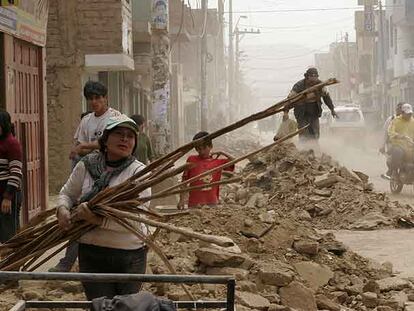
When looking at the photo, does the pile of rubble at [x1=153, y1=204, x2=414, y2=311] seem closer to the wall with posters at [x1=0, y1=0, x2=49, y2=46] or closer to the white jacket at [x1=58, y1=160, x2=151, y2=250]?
the white jacket at [x1=58, y1=160, x2=151, y2=250]

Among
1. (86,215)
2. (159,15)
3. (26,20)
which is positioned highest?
(159,15)

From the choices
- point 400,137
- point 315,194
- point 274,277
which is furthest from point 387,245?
point 400,137

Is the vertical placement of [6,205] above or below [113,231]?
below

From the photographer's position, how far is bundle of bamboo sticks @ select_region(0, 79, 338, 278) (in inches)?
165

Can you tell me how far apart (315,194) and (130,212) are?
30.5 feet

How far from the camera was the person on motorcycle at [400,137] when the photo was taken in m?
16.3

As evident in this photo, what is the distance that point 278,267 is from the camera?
7547 millimetres

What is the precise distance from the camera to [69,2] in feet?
55.7

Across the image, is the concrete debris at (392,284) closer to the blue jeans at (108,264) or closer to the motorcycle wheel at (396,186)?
the blue jeans at (108,264)

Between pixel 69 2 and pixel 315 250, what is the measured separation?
9.87m

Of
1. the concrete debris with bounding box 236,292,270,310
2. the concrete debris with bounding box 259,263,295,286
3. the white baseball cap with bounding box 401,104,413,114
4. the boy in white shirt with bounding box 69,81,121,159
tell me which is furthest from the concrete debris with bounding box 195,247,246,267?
the white baseball cap with bounding box 401,104,413,114

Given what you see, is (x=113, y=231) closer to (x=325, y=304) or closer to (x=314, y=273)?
(x=325, y=304)

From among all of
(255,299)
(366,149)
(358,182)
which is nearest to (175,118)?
(366,149)

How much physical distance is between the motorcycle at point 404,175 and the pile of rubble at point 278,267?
24.4ft
